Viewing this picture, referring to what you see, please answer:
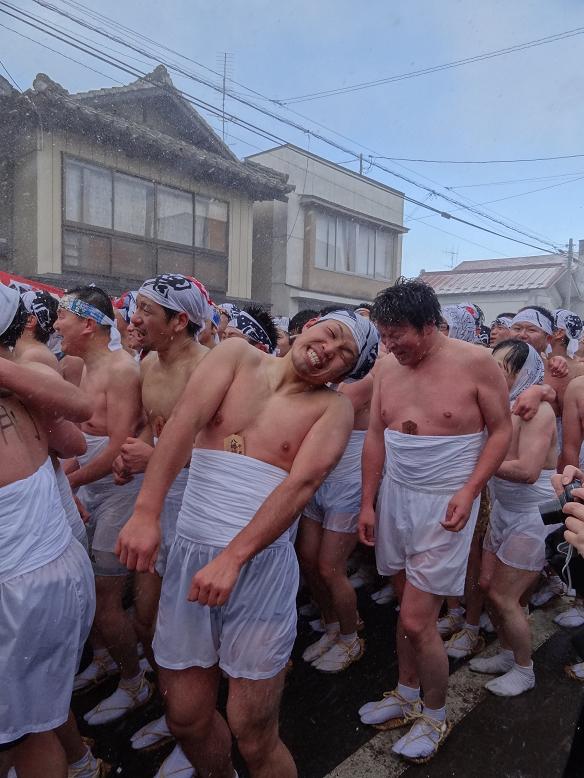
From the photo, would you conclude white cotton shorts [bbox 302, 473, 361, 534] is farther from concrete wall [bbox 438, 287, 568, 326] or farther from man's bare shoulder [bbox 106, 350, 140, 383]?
concrete wall [bbox 438, 287, 568, 326]

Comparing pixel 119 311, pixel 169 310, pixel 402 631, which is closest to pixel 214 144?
pixel 119 311

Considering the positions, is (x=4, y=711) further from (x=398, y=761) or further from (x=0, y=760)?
(x=398, y=761)

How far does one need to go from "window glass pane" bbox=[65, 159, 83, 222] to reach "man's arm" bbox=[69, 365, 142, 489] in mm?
11087

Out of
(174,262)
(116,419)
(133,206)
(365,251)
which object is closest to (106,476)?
(116,419)

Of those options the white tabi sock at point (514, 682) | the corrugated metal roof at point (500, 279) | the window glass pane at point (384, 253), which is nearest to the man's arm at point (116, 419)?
the white tabi sock at point (514, 682)

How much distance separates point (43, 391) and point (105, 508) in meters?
1.51

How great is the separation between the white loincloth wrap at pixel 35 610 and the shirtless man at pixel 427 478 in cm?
165

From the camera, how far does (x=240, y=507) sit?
221 cm

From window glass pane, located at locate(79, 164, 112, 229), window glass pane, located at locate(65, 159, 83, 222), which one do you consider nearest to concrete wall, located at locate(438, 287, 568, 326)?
window glass pane, located at locate(79, 164, 112, 229)

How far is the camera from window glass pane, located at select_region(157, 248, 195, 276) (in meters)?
15.1

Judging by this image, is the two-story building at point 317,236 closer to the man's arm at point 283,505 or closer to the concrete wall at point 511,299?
the concrete wall at point 511,299

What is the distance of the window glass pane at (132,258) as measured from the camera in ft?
46.1

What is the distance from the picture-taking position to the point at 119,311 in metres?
6.03

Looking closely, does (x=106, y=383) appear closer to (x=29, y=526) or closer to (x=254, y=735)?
(x=29, y=526)
